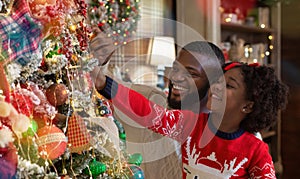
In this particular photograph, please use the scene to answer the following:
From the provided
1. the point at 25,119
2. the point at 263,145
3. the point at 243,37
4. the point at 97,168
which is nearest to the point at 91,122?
the point at 97,168

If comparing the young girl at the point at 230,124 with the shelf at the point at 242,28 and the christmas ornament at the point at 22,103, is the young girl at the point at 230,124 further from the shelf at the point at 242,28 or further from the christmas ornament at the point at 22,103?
the shelf at the point at 242,28

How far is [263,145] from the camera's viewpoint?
117cm

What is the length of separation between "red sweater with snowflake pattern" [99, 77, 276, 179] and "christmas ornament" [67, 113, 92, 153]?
0.91ft

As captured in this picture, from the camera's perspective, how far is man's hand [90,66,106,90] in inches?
34.2

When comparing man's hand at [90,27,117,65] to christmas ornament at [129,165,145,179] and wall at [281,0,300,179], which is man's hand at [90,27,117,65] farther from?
wall at [281,0,300,179]

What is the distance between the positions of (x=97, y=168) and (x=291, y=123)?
2740 mm

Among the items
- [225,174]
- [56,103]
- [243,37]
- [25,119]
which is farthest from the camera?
[243,37]

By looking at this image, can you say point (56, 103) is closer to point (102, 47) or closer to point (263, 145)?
point (102, 47)

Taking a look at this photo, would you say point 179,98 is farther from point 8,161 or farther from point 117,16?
point 117,16

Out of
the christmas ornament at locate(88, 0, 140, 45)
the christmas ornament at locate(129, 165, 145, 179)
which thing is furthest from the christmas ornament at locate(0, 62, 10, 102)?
the christmas ornament at locate(88, 0, 140, 45)

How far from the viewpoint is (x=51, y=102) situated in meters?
0.71

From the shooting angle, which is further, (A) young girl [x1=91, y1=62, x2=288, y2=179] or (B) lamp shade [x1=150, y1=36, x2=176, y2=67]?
(B) lamp shade [x1=150, y1=36, x2=176, y2=67]

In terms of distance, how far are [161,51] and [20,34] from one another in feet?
5.30

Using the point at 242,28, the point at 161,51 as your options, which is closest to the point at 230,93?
the point at 161,51
